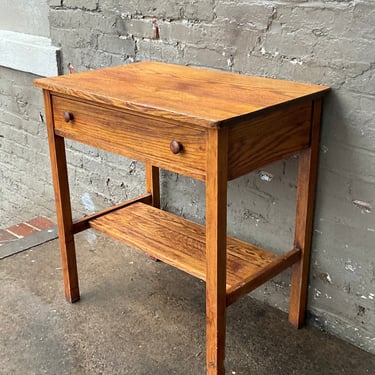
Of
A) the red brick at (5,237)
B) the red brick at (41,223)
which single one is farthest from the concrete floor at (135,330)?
the red brick at (41,223)

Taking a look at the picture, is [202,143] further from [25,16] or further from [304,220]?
[25,16]

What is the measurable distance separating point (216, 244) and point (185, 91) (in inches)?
20.1

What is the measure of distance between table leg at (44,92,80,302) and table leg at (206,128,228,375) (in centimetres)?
79

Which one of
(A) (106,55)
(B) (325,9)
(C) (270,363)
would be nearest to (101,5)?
(A) (106,55)

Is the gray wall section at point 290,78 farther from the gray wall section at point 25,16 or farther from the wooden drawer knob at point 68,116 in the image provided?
the wooden drawer knob at point 68,116

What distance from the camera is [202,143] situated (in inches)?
59.4

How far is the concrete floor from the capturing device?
193cm

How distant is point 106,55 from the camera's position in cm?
258

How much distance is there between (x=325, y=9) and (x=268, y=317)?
1186 mm

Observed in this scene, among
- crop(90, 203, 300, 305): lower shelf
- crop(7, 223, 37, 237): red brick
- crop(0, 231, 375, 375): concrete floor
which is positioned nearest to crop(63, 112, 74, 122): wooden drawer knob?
crop(90, 203, 300, 305): lower shelf

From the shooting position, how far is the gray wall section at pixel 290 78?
5.80ft

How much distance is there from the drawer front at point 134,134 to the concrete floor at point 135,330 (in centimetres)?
75

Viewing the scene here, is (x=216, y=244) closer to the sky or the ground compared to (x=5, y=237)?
closer to the sky

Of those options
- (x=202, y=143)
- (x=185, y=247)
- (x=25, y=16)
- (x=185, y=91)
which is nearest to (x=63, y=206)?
(x=185, y=247)
